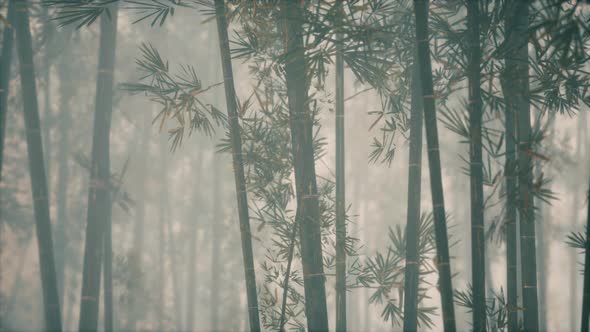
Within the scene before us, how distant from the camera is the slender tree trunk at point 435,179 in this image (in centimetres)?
299

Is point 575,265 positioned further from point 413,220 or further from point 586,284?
point 586,284

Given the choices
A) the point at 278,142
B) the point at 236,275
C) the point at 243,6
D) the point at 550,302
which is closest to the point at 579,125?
the point at 550,302

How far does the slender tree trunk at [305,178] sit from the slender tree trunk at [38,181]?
2137 mm

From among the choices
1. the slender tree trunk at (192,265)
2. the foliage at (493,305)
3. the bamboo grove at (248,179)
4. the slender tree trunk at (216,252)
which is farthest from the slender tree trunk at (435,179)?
the slender tree trunk at (192,265)

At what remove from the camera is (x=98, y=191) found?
506 centimetres

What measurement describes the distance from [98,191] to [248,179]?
150 cm

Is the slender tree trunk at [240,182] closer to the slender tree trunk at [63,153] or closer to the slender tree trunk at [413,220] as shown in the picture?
the slender tree trunk at [413,220]

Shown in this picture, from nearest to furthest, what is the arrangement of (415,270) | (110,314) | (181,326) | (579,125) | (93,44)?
(415,270) < (110,314) < (579,125) < (93,44) < (181,326)

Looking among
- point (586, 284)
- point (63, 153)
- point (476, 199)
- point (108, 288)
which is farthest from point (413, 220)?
point (63, 153)

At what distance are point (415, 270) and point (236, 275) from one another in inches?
466

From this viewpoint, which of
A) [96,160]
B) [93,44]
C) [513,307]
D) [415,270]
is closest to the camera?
[513,307]

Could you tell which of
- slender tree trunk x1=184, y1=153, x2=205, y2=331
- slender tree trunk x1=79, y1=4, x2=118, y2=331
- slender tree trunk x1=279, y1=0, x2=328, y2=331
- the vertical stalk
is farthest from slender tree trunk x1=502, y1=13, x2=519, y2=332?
the vertical stalk

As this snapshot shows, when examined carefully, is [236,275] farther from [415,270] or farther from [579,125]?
[415,270]

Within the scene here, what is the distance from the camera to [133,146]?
49.8 ft
